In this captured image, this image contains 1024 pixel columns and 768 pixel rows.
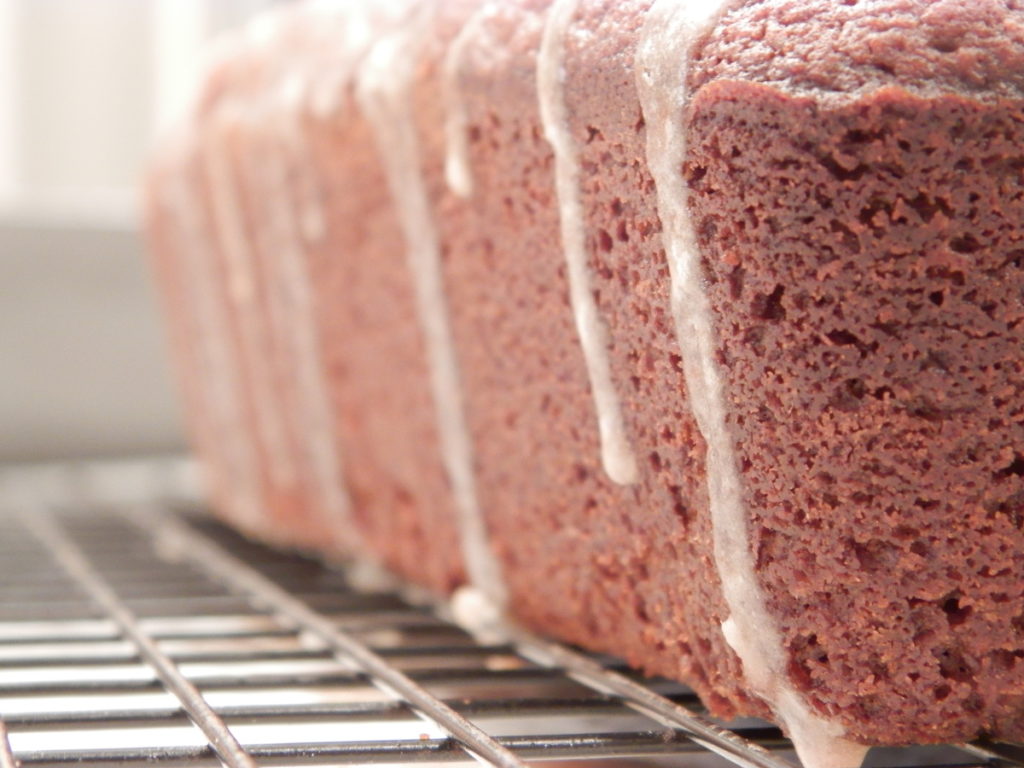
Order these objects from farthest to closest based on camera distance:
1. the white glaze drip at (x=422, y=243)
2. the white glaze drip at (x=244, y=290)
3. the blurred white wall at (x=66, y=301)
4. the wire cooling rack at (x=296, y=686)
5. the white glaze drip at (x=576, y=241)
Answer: the blurred white wall at (x=66, y=301) → the white glaze drip at (x=244, y=290) → the white glaze drip at (x=422, y=243) → the white glaze drip at (x=576, y=241) → the wire cooling rack at (x=296, y=686)

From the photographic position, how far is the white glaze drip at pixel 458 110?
3.72 feet

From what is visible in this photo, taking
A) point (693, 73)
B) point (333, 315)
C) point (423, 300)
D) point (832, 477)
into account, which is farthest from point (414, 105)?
point (832, 477)

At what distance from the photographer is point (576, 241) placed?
1010mm

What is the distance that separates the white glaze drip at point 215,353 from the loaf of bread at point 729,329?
1.78 feet

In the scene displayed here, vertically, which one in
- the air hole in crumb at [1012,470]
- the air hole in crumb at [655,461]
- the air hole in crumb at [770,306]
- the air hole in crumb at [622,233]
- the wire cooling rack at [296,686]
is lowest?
the wire cooling rack at [296,686]

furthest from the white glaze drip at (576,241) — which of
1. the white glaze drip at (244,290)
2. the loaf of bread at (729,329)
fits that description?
the white glaze drip at (244,290)

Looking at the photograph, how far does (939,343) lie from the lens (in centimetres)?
80

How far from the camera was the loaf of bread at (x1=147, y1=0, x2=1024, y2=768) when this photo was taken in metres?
0.79

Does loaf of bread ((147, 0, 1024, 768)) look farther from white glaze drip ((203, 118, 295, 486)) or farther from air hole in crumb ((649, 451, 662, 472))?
white glaze drip ((203, 118, 295, 486))

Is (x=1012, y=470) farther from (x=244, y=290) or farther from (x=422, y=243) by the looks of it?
(x=244, y=290)

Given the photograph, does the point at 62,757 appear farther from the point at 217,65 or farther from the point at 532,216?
the point at 217,65

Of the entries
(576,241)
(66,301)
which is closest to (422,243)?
(576,241)

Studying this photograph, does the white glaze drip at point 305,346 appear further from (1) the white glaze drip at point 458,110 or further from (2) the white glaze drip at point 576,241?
(2) the white glaze drip at point 576,241

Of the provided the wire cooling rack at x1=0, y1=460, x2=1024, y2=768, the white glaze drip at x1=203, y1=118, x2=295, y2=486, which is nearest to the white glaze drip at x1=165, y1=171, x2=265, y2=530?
the white glaze drip at x1=203, y1=118, x2=295, y2=486
